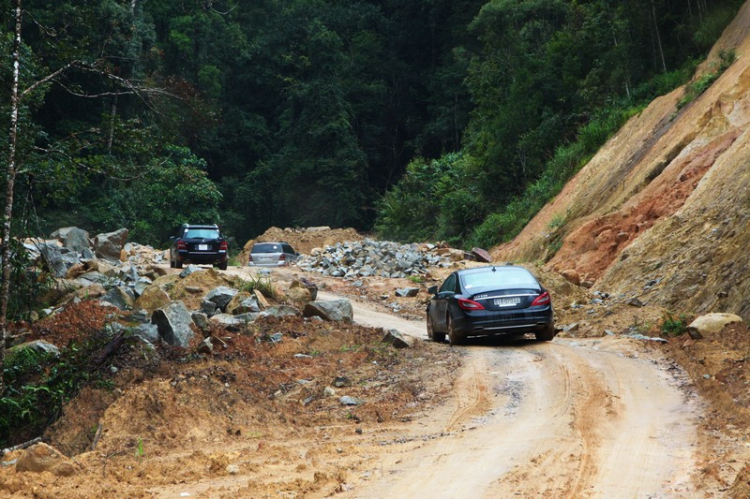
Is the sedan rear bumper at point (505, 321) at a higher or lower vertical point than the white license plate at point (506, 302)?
lower

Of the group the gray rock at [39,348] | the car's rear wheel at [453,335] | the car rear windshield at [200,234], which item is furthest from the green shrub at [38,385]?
the car rear windshield at [200,234]

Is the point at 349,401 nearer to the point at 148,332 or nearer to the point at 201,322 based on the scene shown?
the point at 148,332

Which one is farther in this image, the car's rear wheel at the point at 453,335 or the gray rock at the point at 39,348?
the car's rear wheel at the point at 453,335

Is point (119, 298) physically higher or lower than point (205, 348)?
lower

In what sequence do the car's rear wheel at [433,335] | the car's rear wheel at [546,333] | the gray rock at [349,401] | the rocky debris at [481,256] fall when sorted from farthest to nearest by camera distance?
the rocky debris at [481,256]
the car's rear wheel at [433,335]
the car's rear wheel at [546,333]
the gray rock at [349,401]

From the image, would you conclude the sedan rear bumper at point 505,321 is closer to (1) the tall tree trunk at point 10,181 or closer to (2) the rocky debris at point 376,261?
(1) the tall tree trunk at point 10,181

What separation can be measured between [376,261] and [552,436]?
83.0 feet

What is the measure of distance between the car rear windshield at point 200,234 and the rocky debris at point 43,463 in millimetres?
23251

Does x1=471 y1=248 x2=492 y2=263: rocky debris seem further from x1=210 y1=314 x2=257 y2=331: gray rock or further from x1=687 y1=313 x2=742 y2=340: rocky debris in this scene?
x1=687 y1=313 x2=742 y2=340: rocky debris

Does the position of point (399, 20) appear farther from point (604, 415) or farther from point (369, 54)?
point (604, 415)

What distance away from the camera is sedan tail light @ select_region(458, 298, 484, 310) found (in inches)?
598

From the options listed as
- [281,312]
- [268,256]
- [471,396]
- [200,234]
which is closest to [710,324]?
[471,396]

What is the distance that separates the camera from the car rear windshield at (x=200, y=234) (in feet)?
103

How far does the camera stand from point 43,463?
826 centimetres
